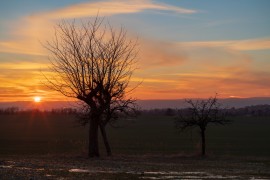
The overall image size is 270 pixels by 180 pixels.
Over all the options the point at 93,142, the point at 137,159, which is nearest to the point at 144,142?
the point at 93,142

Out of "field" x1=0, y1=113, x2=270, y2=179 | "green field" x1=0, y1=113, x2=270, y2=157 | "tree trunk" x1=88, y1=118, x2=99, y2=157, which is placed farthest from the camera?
"green field" x1=0, y1=113, x2=270, y2=157

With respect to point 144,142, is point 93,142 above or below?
above

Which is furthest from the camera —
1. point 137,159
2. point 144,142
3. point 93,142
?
point 144,142

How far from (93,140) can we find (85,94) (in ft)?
12.2

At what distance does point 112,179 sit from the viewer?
22062 millimetres

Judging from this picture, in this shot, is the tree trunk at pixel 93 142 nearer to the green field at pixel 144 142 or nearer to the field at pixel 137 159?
the field at pixel 137 159

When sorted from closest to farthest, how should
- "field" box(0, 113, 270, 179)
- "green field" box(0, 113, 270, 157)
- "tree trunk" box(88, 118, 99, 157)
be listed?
"field" box(0, 113, 270, 179) → "tree trunk" box(88, 118, 99, 157) → "green field" box(0, 113, 270, 157)

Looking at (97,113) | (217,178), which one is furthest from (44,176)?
(97,113)

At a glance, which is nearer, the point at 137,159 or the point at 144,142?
the point at 137,159

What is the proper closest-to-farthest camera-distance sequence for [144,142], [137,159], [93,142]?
[137,159], [93,142], [144,142]

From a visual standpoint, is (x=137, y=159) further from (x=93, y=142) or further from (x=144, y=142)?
(x=144, y=142)

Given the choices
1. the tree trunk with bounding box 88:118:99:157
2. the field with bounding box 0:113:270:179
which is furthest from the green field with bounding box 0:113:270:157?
the tree trunk with bounding box 88:118:99:157

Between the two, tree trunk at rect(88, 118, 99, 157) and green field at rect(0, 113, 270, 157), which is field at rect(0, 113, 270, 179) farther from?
tree trunk at rect(88, 118, 99, 157)

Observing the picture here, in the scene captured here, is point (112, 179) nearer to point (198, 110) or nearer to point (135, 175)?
point (135, 175)
